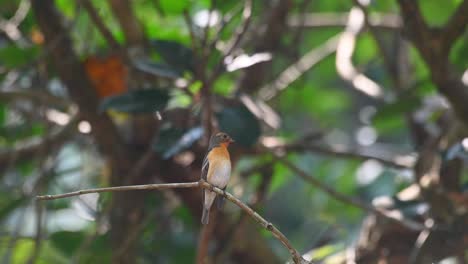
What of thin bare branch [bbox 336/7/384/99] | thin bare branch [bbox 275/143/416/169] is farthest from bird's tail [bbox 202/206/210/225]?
thin bare branch [bbox 336/7/384/99]

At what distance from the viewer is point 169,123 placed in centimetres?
324

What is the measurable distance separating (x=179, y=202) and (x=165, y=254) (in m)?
0.27

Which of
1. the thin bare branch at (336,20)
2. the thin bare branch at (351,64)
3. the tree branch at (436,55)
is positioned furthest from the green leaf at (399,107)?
the thin bare branch at (336,20)

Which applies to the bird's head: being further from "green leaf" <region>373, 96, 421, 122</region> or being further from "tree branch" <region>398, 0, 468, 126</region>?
"green leaf" <region>373, 96, 421, 122</region>

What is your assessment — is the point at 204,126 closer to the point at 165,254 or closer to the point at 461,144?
the point at 461,144

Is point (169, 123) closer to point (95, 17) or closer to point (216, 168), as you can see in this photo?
point (95, 17)

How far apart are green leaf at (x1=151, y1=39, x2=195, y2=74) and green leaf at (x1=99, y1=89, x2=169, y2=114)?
126 mm

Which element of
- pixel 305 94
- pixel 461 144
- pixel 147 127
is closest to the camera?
pixel 461 144

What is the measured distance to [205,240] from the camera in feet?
8.79

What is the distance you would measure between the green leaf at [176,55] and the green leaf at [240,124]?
23cm

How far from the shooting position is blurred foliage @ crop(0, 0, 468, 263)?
3057 millimetres

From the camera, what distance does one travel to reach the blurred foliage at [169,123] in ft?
10.0

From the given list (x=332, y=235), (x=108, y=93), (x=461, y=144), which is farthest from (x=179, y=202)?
(x=461, y=144)

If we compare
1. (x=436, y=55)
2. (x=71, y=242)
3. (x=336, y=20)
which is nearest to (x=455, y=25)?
(x=436, y=55)
